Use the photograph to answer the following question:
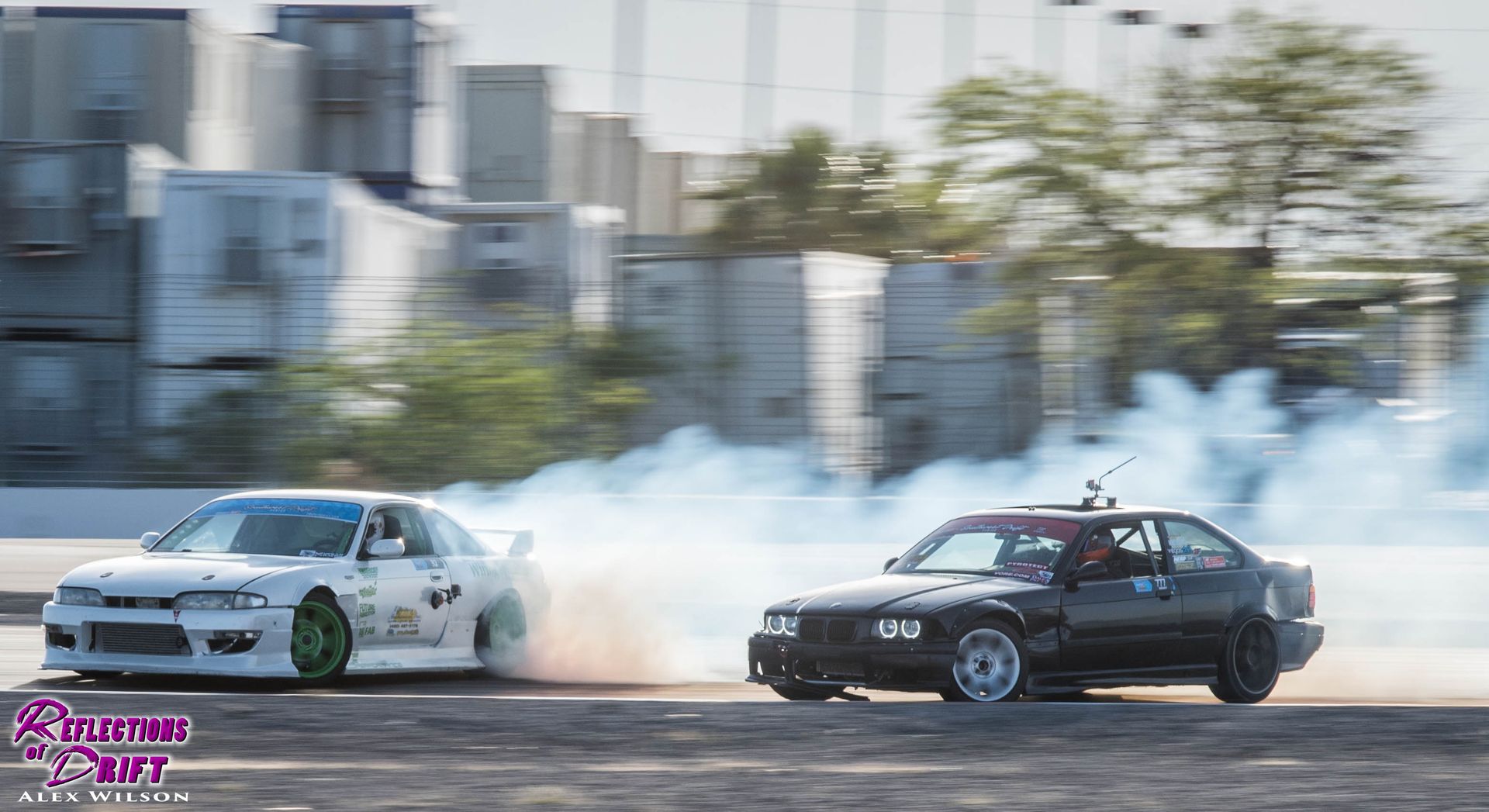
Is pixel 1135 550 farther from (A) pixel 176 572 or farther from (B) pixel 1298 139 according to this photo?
(B) pixel 1298 139

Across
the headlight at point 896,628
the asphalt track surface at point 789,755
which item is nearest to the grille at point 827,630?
the headlight at point 896,628

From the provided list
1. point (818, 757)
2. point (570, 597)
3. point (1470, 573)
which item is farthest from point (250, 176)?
point (818, 757)

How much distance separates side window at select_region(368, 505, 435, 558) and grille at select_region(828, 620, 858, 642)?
9.11 feet

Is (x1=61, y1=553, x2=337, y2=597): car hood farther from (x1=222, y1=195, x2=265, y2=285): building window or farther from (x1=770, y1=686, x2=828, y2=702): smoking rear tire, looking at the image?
(x1=222, y1=195, x2=265, y2=285): building window

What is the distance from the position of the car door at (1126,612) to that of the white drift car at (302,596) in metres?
3.62

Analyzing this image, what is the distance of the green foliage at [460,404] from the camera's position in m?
17.9

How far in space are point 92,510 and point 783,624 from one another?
12.3 metres

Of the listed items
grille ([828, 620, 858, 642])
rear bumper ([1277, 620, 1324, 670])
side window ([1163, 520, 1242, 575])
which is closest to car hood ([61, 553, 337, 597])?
grille ([828, 620, 858, 642])

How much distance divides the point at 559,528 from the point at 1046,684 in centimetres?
831

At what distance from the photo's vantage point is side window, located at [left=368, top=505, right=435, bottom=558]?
33.1 feet

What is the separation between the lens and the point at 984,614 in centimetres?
865

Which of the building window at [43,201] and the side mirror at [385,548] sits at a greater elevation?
the building window at [43,201]
